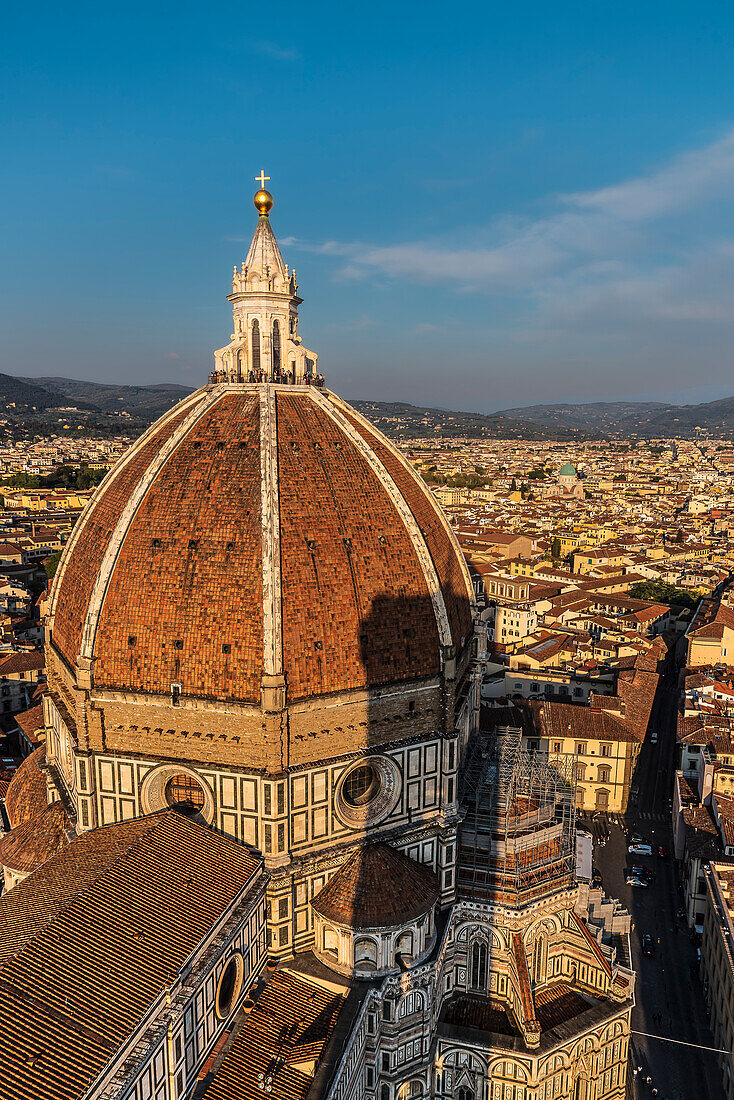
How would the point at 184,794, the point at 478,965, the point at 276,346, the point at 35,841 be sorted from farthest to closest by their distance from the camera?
the point at 276,346 < the point at 478,965 < the point at 35,841 < the point at 184,794

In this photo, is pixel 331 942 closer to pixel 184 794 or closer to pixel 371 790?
pixel 371 790

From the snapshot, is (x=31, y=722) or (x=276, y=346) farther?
(x=31, y=722)

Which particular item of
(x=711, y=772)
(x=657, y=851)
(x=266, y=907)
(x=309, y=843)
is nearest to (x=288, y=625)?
(x=309, y=843)

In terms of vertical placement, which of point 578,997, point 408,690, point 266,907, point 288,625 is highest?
point 288,625

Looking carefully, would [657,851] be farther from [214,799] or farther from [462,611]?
[214,799]

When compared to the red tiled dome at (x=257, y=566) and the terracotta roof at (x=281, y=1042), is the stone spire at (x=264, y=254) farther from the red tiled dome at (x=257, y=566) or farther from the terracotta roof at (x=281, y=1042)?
the terracotta roof at (x=281, y=1042)

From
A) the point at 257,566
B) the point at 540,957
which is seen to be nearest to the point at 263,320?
the point at 257,566
